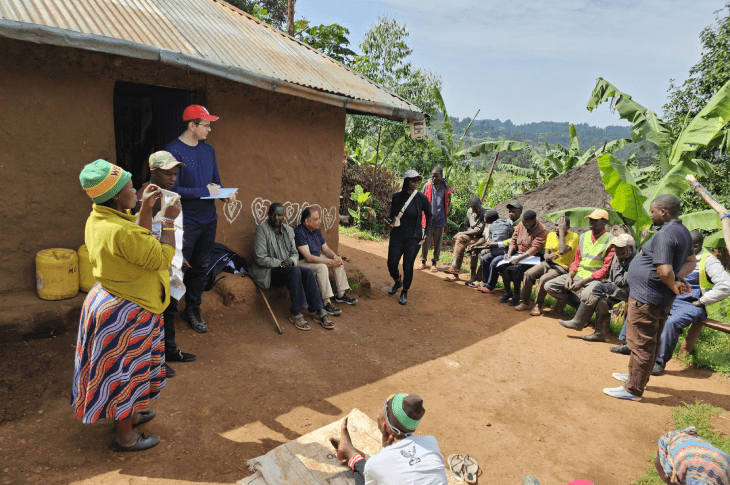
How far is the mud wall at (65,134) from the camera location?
377 centimetres

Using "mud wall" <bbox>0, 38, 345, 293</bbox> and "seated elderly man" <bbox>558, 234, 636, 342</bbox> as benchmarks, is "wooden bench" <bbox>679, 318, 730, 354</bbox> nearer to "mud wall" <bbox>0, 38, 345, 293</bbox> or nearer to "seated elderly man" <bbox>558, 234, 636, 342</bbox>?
"seated elderly man" <bbox>558, 234, 636, 342</bbox>

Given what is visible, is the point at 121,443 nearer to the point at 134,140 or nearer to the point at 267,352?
the point at 267,352

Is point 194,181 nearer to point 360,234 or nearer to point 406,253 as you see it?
point 406,253

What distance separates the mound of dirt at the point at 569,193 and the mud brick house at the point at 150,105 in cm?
581

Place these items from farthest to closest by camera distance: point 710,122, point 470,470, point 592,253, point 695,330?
point 710,122
point 592,253
point 695,330
point 470,470

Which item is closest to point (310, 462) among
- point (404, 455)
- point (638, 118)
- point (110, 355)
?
point (404, 455)

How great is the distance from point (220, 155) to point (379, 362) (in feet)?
9.85

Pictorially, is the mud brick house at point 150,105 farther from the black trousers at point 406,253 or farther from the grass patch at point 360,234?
the grass patch at point 360,234

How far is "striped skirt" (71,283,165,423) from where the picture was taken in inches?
99.4

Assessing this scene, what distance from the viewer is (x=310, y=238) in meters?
5.76

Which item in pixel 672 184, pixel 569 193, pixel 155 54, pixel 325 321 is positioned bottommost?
pixel 325 321

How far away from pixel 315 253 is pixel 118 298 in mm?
3332

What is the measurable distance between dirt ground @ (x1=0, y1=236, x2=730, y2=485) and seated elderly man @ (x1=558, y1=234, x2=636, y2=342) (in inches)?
9.6

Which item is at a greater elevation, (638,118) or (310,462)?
(638,118)
